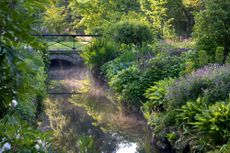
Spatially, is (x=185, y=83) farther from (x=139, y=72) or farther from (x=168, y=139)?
(x=139, y=72)

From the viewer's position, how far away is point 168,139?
6.80m

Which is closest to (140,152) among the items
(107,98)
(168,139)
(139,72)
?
(168,139)

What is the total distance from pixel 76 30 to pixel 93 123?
50.6 ft

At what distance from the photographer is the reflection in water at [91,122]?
7637mm

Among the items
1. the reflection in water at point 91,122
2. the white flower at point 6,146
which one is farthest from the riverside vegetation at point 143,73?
the reflection in water at point 91,122

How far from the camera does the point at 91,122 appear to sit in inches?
374

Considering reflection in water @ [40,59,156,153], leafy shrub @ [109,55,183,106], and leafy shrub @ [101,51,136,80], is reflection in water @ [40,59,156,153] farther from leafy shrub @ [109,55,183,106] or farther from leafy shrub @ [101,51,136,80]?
leafy shrub @ [101,51,136,80]

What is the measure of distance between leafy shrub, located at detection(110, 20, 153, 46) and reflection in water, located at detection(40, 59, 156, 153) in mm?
1902

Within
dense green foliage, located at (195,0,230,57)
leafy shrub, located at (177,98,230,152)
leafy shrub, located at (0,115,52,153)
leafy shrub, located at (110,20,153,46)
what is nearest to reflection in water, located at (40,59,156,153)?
leafy shrub, located at (177,98,230,152)

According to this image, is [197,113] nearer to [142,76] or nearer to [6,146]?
[142,76]

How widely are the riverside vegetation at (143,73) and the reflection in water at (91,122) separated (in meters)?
0.40

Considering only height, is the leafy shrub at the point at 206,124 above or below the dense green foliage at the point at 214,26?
below

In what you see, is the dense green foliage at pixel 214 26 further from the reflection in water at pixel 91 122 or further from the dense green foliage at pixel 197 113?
the dense green foliage at pixel 197 113

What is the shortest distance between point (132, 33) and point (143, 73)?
173 inches
